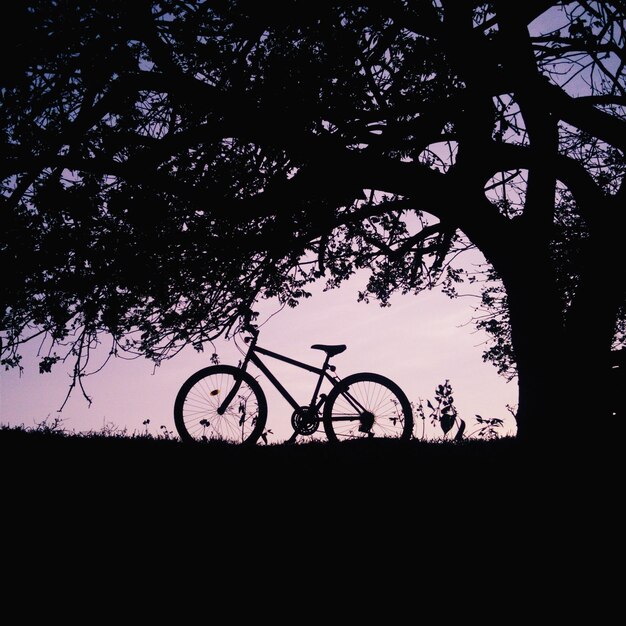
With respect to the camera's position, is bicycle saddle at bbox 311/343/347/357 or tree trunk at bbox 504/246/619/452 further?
bicycle saddle at bbox 311/343/347/357

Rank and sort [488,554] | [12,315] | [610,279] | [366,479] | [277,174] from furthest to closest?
[12,315] → [277,174] → [610,279] → [366,479] → [488,554]

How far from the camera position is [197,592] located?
2246 millimetres

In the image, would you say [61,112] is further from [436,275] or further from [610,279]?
[436,275]

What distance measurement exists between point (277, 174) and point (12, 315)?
13.4ft

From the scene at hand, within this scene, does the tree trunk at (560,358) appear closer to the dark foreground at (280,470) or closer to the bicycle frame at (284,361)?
the dark foreground at (280,470)

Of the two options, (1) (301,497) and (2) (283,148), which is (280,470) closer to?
(1) (301,497)

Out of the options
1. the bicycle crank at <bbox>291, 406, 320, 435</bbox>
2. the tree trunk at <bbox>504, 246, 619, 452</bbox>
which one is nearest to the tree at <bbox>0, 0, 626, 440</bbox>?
the tree trunk at <bbox>504, 246, 619, 452</bbox>

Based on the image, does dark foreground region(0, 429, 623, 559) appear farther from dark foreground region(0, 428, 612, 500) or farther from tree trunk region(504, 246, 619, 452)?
tree trunk region(504, 246, 619, 452)

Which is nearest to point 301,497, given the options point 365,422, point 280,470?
point 280,470

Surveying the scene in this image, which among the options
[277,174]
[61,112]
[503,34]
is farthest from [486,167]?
[61,112]

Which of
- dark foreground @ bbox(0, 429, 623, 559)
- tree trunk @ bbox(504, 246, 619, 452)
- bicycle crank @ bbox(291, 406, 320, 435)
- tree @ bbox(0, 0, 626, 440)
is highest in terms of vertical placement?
tree @ bbox(0, 0, 626, 440)

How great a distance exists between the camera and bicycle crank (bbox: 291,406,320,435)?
20.6 ft

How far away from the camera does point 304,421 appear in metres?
6.27

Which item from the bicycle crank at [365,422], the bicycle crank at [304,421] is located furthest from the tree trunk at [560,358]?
the bicycle crank at [304,421]
